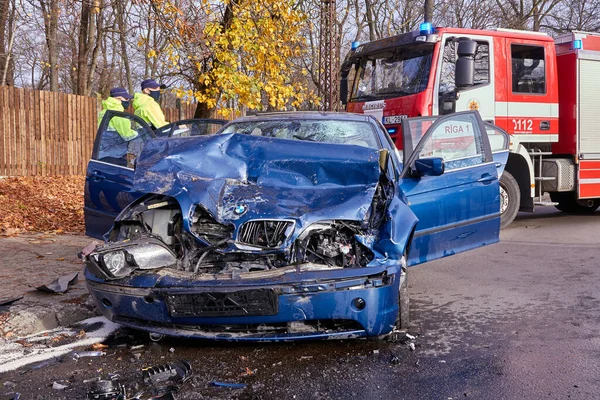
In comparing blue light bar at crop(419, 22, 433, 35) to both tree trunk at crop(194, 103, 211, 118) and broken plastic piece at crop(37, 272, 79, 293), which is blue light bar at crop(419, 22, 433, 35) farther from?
tree trunk at crop(194, 103, 211, 118)

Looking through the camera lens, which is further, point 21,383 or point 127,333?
point 127,333

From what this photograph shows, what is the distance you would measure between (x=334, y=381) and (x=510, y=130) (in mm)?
6772

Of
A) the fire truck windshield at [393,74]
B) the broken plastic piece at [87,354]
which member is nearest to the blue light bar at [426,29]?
the fire truck windshield at [393,74]

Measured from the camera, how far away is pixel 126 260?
4.02 meters

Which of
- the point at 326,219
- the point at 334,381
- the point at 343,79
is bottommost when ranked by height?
the point at 334,381

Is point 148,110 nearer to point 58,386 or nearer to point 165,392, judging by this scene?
point 58,386

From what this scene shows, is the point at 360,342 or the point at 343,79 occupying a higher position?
the point at 343,79

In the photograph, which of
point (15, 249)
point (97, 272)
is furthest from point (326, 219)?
point (15, 249)

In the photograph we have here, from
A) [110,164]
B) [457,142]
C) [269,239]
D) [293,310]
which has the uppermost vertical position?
[457,142]

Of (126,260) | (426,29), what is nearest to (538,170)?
(426,29)

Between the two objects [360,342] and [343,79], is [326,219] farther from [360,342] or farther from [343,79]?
[343,79]

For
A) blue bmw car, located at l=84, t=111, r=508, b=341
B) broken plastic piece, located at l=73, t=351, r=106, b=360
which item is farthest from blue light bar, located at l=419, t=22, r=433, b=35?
broken plastic piece, located at l=73, t=351, r=106, b=360

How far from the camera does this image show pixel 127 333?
4551mm

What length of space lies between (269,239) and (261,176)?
A: 77 centimetres
